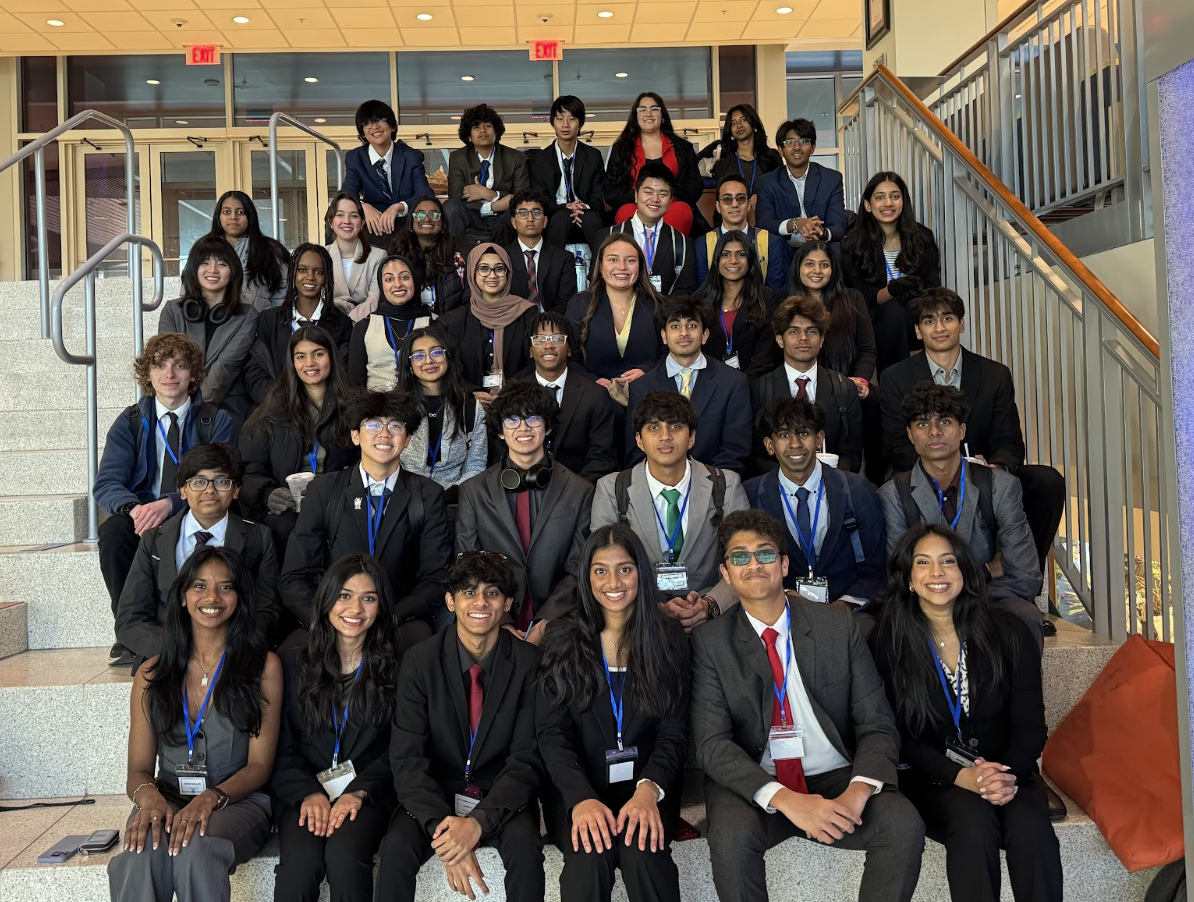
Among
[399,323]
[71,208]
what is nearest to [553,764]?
[399,323]

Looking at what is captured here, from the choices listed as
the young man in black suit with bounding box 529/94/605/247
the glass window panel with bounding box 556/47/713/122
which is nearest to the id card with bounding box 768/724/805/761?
the young man in black suit with bounding box 529/94/605/247

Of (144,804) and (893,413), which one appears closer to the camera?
(144,804)

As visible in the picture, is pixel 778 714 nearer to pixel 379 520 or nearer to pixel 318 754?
pixel 318 754

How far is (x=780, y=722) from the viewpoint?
3141 mm

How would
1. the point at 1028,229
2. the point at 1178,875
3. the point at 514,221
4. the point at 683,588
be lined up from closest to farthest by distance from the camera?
the point at 1178,875 < the point at 683,588 < the point at 1028,229 < the point at 514,221

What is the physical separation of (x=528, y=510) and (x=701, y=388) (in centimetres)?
105

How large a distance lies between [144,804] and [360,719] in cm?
62

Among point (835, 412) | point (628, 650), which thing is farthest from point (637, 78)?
point (628, 650)

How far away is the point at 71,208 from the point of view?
11.2m

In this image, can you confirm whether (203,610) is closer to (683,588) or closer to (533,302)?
(683,588)

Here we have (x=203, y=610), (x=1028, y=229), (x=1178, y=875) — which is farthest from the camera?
(x=1028, y=229)

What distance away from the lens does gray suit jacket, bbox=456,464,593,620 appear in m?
3.87

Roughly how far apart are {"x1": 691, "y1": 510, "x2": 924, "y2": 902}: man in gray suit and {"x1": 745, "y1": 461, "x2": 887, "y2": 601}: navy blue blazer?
59cm

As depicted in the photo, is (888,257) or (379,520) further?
(888,257)
